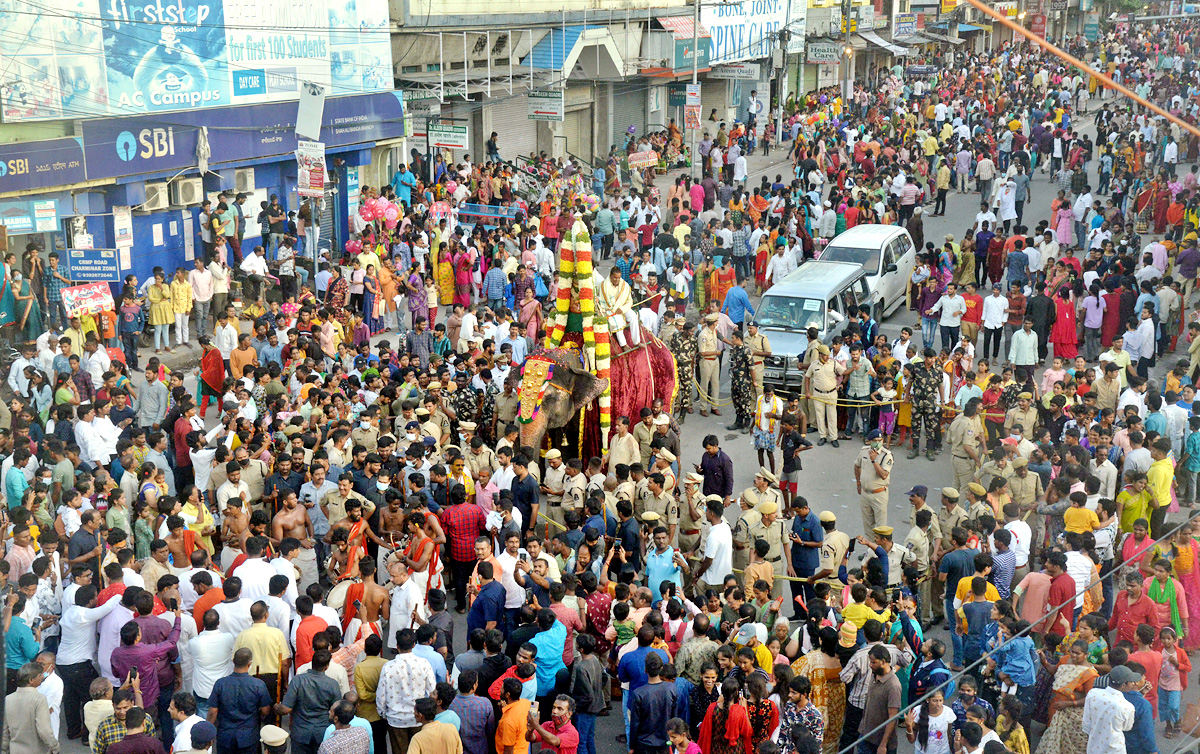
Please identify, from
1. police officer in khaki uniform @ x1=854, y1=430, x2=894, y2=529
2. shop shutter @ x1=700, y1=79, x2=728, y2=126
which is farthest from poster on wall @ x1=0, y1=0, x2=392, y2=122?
shop shutter @ x1=700, y1=79, x2=728, y2=126

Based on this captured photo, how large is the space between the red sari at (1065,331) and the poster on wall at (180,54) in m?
14.2

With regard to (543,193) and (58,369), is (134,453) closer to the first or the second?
(58,369)

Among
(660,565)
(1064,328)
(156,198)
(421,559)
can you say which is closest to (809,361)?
(1064,328)

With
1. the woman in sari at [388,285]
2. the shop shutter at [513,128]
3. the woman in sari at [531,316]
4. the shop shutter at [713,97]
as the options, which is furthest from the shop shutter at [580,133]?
the woman in sari at [531,316]

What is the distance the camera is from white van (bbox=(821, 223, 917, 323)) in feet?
66.2

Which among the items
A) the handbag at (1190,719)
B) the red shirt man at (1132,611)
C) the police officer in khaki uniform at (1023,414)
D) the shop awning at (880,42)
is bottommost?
the handbag at (1190,719)

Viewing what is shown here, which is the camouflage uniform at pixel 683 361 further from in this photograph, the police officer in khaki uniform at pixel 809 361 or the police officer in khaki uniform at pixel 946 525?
the police officer in khaki uniform at pixel 946 525

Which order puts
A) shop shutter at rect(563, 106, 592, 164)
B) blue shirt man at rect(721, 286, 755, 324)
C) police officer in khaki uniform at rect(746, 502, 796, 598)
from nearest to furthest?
police officer in khaki uniform at rect(746, 502, 796, 598) < blue shirt man at rect(721, 286, 755, 324) < shop shutter at rect(563, 106, 592, 164)

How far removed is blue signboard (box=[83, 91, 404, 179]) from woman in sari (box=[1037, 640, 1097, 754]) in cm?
1596

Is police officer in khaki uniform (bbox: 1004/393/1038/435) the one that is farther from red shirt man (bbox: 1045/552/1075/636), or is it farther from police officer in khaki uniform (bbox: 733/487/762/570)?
red shirt man (bbox: 1045/552/1075/636)

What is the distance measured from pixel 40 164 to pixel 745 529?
41.1 feet

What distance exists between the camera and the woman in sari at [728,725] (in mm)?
8062

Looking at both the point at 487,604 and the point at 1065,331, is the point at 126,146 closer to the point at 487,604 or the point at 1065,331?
the point at 487,604

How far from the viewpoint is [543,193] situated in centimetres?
2862
